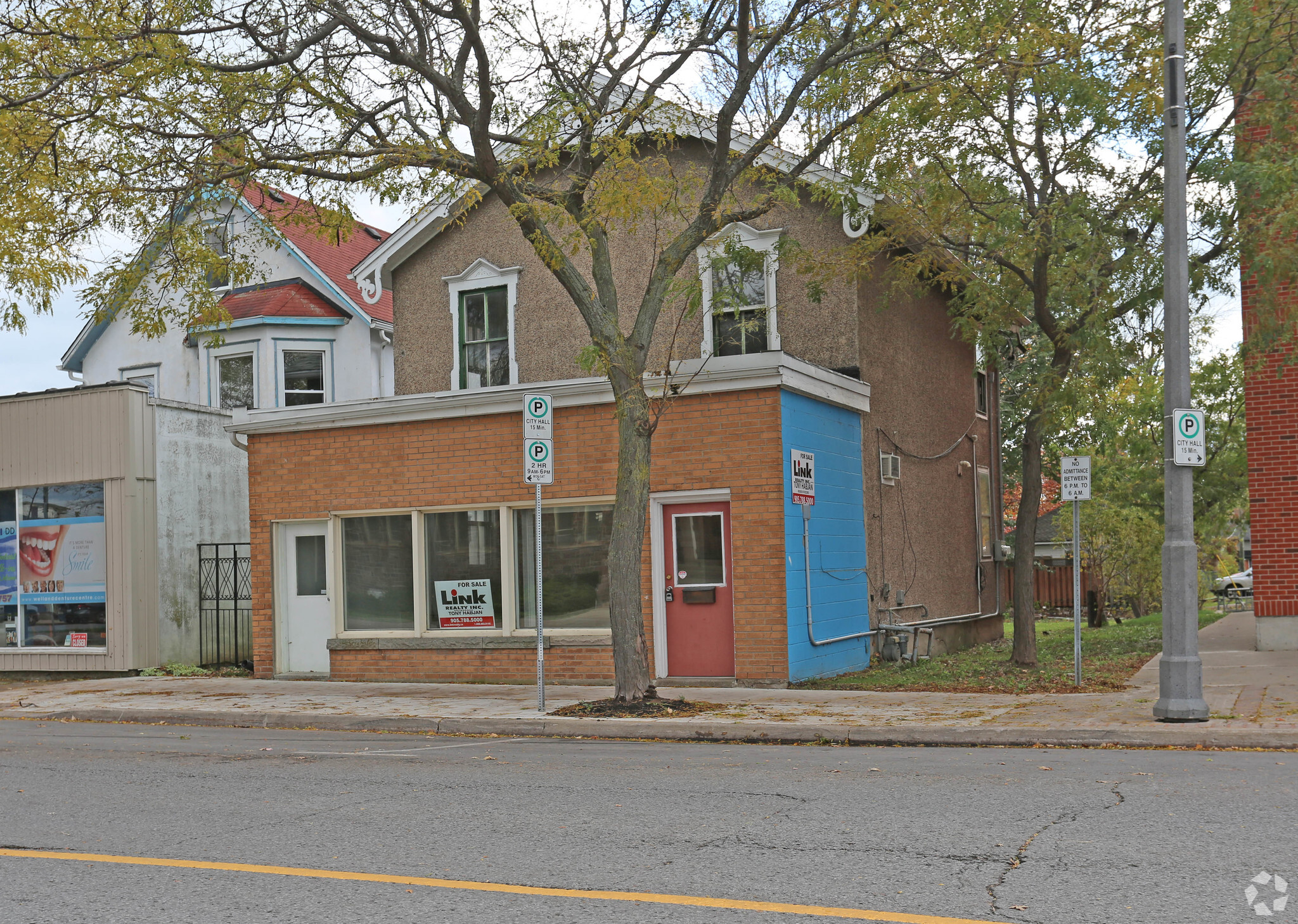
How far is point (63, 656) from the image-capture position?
64.7ft

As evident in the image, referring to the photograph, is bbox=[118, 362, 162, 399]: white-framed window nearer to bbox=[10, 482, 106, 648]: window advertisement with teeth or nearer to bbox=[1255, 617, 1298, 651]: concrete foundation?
bbox=[10, 482, 106, 648]: window advertisement with teeth

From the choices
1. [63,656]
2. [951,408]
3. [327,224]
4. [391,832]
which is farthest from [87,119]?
[951,408]

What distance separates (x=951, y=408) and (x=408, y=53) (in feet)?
42.2

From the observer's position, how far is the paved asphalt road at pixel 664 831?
545 cm

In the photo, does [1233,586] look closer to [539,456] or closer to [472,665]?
[472,665]

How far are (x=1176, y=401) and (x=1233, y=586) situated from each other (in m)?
34.4

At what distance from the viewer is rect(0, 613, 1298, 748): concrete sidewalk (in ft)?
34.6

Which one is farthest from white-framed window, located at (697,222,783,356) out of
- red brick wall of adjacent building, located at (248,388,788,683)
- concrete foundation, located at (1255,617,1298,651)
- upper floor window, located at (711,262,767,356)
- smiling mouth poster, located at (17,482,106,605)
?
smiling mouth poster, located at (17,482,106,605)

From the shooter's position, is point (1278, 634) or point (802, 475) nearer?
point (802, 475)

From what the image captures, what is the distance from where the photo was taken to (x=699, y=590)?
15.6 metres

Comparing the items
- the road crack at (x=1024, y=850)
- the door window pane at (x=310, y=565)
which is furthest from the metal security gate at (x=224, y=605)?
the road crack at (x=1024, y=850)

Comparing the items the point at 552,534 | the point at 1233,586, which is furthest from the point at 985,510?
the point at 1233,586

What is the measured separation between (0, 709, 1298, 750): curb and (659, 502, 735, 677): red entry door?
3367 millimetres

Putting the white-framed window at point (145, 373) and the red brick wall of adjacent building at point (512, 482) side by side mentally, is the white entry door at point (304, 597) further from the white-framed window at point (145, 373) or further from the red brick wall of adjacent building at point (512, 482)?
the white-framed window at point (145, 373)
